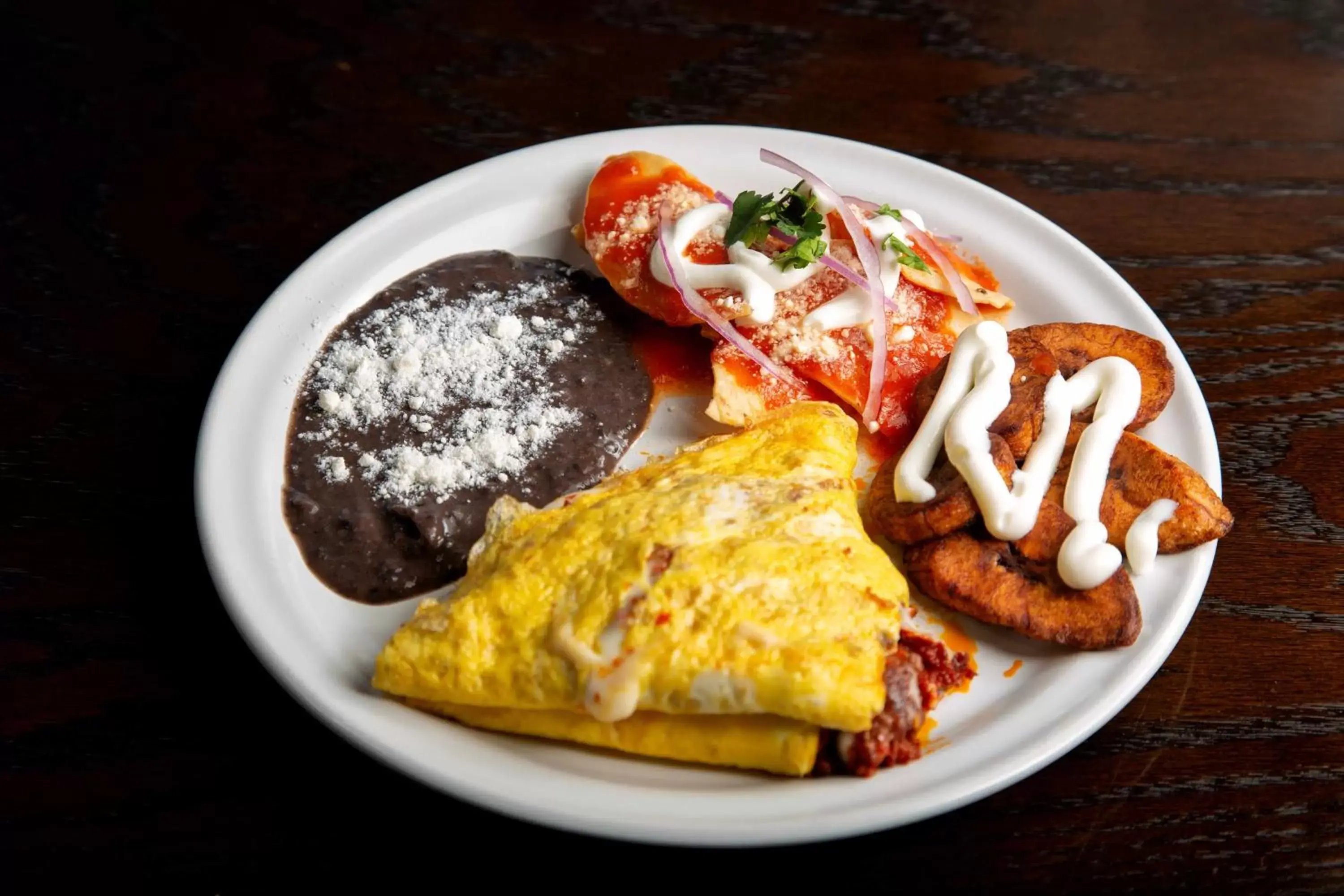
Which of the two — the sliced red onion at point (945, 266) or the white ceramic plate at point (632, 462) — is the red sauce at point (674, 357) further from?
the sliced red onion at point (945, 266)

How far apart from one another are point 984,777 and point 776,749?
446mm

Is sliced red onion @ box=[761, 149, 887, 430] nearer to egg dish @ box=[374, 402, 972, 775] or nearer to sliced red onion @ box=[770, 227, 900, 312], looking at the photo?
sliced red onion @ box=[770, 227, 900, 312]

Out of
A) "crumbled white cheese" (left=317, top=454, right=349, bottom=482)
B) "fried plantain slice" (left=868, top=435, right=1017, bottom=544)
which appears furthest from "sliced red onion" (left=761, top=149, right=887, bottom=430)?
"crumbled white cheese" (left=317, top=454, right=349, bottom=482)

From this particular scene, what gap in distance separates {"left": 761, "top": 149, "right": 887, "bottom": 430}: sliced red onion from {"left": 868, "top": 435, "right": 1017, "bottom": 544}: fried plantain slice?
1.07ft

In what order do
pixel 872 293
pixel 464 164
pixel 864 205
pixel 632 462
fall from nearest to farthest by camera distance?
1. pixel 632 462
2. pixel 872 293
3. pixel 864 205
4. pixel 464 164

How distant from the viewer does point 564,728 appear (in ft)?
7.97

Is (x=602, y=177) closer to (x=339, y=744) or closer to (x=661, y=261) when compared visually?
(x=661, y=261)

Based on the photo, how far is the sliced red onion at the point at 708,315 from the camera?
10.7 ft

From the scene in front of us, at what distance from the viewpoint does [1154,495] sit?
283 centimetres

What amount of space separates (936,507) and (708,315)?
3.20ft

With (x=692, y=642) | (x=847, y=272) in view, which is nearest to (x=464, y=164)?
(x=847, y=272)

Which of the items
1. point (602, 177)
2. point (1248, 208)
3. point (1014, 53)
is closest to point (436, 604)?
point (602, 177)

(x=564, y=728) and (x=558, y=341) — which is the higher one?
(x=558, y=341)

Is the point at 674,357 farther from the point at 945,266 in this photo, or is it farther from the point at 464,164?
the point at 464,164
